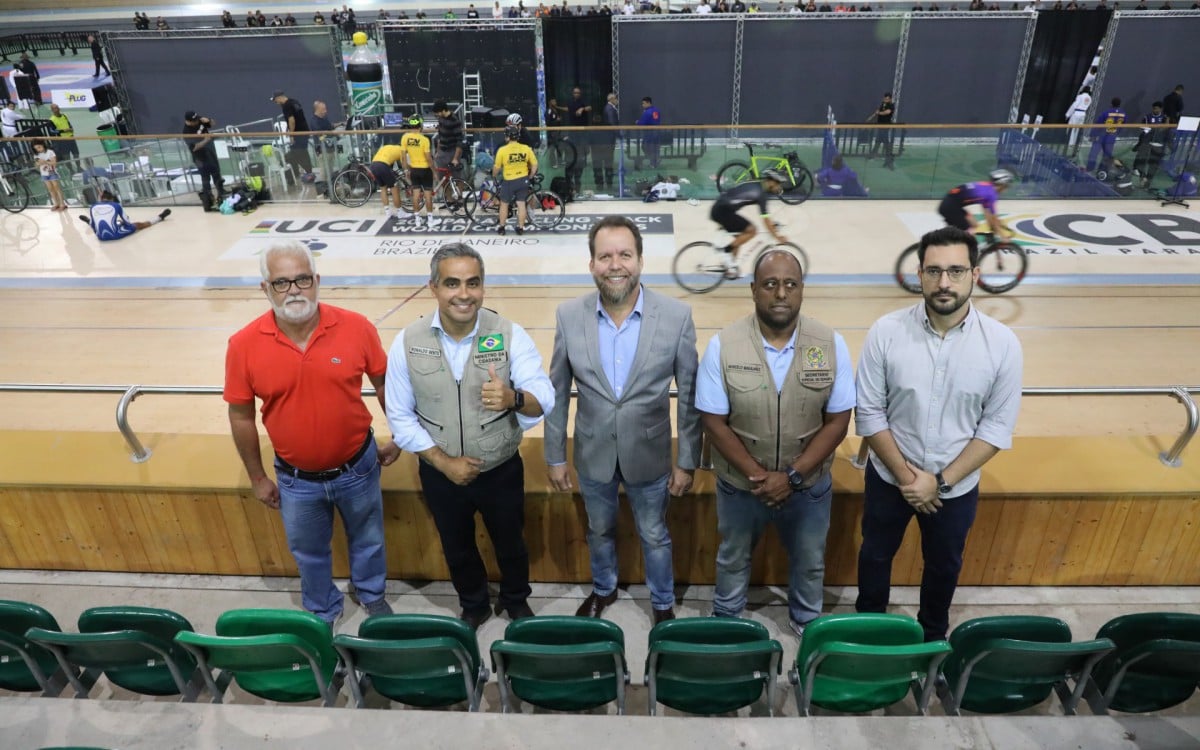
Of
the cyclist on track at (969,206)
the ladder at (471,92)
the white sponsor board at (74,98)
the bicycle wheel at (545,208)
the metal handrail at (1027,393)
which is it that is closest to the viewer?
the metal handrail at (1027,393)

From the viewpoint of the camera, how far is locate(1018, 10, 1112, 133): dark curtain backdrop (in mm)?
15672

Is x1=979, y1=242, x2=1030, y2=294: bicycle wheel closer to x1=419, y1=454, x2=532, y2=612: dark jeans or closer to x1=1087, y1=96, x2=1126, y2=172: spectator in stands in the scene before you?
x1=1087, y1=96, x2=1126, y2=172: spectator in stands

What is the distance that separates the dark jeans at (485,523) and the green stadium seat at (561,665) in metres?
0.54

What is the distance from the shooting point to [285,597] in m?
3.68

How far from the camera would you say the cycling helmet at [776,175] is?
34.4ft

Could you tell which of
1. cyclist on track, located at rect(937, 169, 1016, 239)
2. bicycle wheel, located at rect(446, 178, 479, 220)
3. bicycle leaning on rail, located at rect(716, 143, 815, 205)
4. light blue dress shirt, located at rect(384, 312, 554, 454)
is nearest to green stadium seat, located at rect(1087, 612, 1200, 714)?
light blue dress shirt, located at rect(384, 312, 554, 454)

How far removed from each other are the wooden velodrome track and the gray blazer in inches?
24.0

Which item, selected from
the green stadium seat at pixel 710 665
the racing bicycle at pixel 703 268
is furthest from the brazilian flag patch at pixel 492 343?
the racing bicycle at pixel 703 268

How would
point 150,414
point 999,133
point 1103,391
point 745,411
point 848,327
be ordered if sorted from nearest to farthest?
point 745,411 → point 1103,391 → point 150,414 → point 848,327 → point 999,133

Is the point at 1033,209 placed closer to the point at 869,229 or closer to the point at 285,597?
the point at 869,229

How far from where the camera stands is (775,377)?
275 cm

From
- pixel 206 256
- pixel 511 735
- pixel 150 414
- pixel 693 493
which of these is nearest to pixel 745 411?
pixel 693 493

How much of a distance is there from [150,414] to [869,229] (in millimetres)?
8719

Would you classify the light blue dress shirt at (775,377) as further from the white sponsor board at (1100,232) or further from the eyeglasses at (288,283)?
the white sponsor board at (1100,232)
